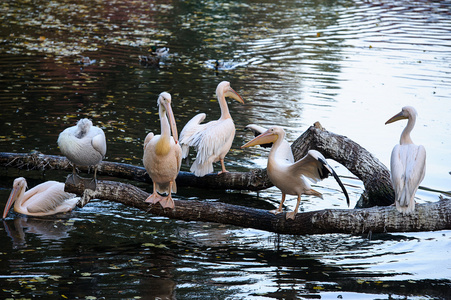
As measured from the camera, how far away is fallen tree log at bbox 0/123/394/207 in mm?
7824

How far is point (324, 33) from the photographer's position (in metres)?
21.4

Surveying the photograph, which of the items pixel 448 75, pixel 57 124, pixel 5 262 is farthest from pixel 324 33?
pixel 5 262

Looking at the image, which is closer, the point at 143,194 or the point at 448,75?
the point at 143,194

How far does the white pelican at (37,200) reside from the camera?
25.0 ft

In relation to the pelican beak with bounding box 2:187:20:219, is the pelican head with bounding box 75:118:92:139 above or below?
above

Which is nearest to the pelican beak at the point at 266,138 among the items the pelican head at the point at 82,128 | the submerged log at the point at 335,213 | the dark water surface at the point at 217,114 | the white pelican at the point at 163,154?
the submerged log at the point at 335,213

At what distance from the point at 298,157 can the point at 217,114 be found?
3.77 meters

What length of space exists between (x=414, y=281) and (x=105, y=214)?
4.03 meters

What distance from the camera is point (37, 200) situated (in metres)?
7.63

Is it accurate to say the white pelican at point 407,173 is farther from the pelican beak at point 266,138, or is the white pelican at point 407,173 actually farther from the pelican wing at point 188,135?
the pelican wing at point 188,135

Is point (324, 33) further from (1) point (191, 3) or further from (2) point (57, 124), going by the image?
(2) point (57, 124)

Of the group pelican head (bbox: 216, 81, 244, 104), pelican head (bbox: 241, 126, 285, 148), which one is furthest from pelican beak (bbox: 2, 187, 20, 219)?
pelican head (bbox: 216, 81, 244, 104)

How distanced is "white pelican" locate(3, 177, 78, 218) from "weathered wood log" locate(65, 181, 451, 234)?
90cm

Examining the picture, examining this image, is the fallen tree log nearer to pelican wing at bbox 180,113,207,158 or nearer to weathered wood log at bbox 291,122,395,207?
weathered wood log at bbox 291,122,395,207
